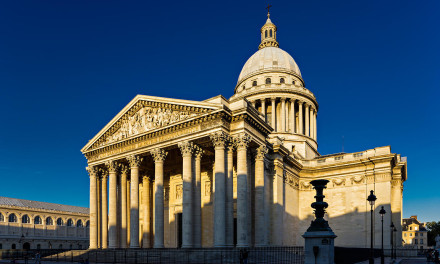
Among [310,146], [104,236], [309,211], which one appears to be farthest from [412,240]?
[104,236]

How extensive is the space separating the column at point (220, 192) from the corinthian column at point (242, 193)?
1.34 metres

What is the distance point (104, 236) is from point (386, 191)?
115 ft

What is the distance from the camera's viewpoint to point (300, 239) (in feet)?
153

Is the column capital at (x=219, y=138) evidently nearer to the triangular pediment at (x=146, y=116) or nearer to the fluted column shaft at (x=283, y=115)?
the triangular pediment at (x=146, y=116)

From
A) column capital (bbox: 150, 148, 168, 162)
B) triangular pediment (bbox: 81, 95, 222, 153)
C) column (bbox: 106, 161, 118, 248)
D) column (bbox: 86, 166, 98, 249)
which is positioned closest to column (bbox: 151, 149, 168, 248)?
column capital (bbox: 150, 148, 168, 162)

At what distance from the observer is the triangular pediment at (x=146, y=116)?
32812 millimetres

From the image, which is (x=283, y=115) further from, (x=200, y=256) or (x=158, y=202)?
(x=200, y=256)

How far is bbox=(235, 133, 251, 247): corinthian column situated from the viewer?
2984 centimetres

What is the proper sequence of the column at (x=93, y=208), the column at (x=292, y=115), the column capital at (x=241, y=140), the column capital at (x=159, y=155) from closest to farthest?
the column capital at (x=241, y=140) → the column capital at (x=159, y=155) → the column at (x=93, y=208) → the column at (x=292, y=115)

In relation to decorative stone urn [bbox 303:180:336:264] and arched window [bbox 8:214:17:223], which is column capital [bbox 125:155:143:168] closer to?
decorative stone urn [bbox 303:180:336:264]

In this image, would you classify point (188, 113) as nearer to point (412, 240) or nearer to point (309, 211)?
point (309, 211)

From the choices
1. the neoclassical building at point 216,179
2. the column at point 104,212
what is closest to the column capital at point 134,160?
the neoclassical building at point 216,179

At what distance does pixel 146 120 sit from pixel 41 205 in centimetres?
6811

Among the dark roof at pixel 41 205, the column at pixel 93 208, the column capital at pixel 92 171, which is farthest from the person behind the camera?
the dark roof at pixel 41 205
